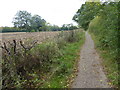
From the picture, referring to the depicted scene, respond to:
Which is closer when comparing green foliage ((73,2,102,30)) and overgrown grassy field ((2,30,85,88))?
overgrown grassy field ((2,30,85,88))

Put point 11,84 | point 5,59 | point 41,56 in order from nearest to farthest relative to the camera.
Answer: point 11,84, point 5,59, point 41,56

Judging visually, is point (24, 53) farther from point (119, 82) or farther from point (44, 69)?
point (119, 82)

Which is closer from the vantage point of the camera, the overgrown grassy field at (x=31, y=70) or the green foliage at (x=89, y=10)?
the overgrown grassy field at (x=31, y=70)

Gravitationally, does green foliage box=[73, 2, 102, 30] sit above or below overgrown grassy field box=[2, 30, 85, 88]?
above

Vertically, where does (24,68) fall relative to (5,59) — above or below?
below

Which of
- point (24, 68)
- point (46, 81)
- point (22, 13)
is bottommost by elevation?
point (46, 81)

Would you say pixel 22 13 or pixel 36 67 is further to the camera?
pixel 22 13

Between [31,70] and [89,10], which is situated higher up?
[89,10]

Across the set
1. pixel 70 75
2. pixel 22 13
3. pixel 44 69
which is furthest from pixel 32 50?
pixel 22 13

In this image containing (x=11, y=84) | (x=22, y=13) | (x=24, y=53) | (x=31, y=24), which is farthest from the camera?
(x=22, y=13)

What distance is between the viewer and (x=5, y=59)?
11.9 feet

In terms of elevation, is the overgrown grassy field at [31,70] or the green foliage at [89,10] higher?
the green foliage at [89,10]

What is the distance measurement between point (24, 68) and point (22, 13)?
2889 cm

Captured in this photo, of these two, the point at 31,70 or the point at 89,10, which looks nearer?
the point at 31,70
